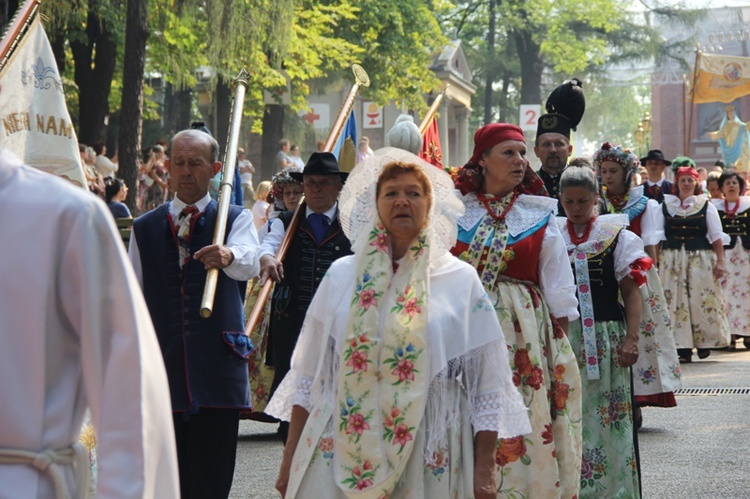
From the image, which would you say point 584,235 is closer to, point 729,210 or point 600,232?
point 600,232

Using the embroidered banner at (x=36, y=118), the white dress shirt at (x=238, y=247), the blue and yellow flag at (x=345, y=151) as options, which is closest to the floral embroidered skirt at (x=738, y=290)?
the blue and yellow flag at (x=345, y=151)

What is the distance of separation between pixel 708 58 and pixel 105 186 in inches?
903

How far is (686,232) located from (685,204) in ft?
1.65

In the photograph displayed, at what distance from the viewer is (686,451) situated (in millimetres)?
9320

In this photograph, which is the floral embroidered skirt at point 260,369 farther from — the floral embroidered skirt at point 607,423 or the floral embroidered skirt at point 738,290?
the floral embroidered skirt at point 738,290

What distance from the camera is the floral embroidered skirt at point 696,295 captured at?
16.0 metres

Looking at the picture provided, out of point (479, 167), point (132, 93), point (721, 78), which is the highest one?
point (721, 78)

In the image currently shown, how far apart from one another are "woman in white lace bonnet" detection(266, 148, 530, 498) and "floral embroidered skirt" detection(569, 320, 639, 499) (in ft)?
9.72

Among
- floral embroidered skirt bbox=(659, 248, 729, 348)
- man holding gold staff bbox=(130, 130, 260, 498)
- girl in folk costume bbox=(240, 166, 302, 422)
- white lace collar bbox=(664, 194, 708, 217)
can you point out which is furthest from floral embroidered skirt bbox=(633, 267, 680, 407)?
floral embroidered skirt bbox=(659, 248, 729, 348)

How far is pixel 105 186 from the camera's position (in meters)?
16.8

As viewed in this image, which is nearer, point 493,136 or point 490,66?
point 493,136

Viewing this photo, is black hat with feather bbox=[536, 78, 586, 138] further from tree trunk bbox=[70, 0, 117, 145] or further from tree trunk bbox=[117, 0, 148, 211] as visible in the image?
tree trunk bbox=[70, 0, 117, 145]

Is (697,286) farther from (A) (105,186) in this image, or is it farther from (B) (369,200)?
(B) (369,200)

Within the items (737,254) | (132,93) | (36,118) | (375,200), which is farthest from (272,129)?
(375,200)
